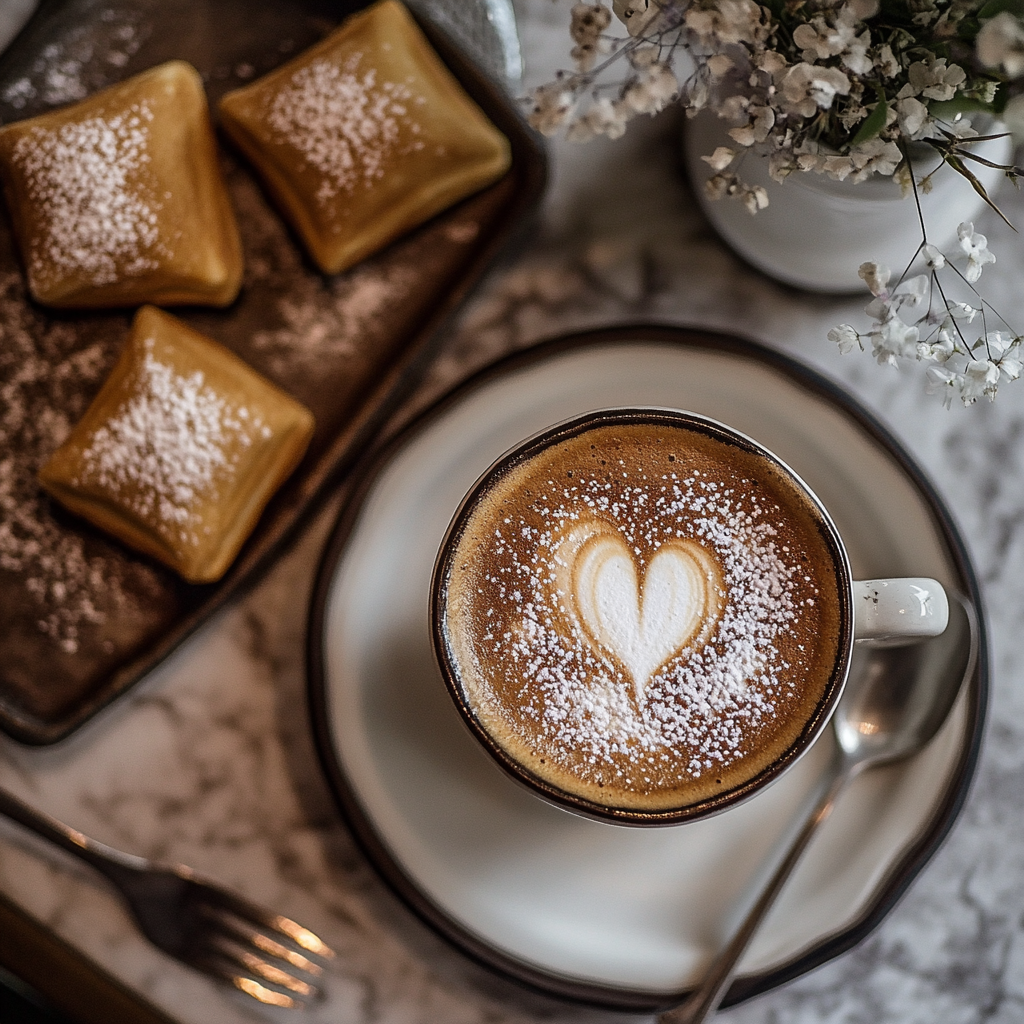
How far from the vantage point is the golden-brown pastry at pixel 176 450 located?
1.01 meters

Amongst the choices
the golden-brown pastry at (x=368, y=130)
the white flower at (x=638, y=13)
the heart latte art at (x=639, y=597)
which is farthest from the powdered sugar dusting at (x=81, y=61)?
the heart latte art at (x=639, y=597)

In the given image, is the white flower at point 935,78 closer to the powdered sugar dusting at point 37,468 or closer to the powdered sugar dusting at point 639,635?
the powdered sugar dusting at point 639,635

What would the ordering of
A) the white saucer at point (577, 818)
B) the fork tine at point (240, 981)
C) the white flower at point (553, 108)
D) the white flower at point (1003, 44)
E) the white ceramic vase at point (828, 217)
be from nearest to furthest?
1. the white flower at point (1003, 44)
2. the white flower at point (553, 108)
3. the white ceramic vase at point (828, 217)
4. the white saucer at point (577, 818)
5. the fork tine at point (240, 981)

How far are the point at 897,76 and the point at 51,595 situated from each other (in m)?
0.96

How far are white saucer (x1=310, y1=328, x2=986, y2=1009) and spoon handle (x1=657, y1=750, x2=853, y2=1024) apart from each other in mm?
17

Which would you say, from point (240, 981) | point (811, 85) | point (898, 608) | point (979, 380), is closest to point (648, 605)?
point (898, 608)

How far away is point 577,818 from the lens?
1017mm

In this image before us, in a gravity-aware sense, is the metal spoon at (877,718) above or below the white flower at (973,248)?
below

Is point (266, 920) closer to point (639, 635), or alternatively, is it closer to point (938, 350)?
point (639, 635)

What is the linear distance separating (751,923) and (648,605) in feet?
1.24

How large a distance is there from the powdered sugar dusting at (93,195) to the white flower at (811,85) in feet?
2.23

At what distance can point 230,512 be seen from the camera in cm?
103

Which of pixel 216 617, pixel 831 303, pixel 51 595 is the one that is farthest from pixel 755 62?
pixel 51 595

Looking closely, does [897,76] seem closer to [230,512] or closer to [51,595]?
[230,512]
